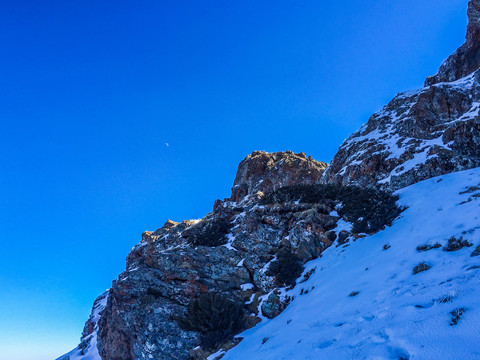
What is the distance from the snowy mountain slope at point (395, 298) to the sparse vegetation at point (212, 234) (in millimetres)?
7382

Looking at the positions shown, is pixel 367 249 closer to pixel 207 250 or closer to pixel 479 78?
pixel 207 250

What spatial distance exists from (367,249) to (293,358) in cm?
746

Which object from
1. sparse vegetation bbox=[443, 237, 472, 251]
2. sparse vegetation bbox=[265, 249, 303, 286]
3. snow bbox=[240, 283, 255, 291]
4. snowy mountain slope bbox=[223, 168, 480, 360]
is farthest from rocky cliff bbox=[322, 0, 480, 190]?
snow bbox=[240, 283, 255, 291]

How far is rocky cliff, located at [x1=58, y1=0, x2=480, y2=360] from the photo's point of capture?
13695 mm

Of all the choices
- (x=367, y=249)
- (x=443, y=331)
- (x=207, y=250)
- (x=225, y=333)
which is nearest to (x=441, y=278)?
(x=443, y=331)

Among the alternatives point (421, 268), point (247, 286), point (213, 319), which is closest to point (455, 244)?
point (421, 268)

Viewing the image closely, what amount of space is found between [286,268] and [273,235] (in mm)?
3758

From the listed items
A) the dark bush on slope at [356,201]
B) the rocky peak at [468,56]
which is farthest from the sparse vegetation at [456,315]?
the rocky peak at [468,56]

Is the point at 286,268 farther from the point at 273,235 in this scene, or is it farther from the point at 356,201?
the point at 356,201

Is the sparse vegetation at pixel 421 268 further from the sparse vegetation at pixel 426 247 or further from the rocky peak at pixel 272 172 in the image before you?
the rocky peak at pixel 272 172

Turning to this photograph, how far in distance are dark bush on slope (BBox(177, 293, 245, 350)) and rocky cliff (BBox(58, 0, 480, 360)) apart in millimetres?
278

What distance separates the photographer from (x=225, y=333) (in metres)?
12.0

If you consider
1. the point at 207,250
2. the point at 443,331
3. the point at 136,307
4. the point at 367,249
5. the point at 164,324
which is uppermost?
the point at 207,250

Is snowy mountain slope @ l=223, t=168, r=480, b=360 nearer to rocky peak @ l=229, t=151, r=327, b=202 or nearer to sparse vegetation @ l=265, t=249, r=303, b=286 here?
sparse vegetation @ l=265, t=249, r=303, b=286
